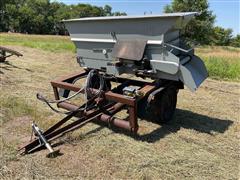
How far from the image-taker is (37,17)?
67.0m

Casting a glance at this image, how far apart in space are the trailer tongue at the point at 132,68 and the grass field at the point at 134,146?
0.85ft

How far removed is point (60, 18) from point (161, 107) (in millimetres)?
72167

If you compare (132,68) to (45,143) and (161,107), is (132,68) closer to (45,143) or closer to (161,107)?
(161,107)

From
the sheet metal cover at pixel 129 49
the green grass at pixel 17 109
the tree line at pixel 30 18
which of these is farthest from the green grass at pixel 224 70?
the tree line at pixel 30 18

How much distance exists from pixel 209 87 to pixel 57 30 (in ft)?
211

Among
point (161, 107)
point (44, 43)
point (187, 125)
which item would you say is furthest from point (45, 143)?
point (44, 43)

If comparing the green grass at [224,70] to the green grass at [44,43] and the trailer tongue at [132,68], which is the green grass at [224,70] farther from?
the green grass at [44,43]

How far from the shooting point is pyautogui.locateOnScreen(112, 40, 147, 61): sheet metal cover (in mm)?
5469

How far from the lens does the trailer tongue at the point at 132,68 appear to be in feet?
17.1

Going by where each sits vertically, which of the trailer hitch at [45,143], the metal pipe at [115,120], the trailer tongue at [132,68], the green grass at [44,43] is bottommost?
the green grass at [44,43]

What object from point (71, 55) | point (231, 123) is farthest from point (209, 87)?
point (71, 55)

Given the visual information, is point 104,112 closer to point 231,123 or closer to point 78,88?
point 78,88

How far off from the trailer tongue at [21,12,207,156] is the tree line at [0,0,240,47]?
97.5 feet

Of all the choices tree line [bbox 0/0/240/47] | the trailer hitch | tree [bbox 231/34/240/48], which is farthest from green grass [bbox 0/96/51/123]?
tree [bbox 231/34/240/48]
